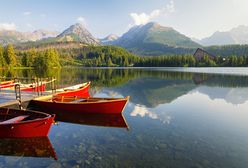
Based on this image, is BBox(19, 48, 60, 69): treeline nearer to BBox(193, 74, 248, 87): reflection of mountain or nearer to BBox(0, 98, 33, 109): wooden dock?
BBox(193, 74, 248, 87): reflection of mountain

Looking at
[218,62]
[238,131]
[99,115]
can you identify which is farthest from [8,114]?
[218,62]

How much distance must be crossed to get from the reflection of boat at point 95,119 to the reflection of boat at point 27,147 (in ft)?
18.9

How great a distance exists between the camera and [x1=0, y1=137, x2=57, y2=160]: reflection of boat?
538 inches

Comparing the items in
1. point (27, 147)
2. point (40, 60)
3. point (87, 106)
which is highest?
point (40, 60)

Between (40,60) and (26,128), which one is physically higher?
(40,60)

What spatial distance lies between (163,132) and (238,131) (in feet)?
23.4

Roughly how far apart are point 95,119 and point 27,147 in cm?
892

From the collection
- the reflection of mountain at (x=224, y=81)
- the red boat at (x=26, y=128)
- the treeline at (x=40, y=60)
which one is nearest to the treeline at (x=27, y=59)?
the treeline at (x=40, y=60)

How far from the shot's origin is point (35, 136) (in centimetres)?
1633

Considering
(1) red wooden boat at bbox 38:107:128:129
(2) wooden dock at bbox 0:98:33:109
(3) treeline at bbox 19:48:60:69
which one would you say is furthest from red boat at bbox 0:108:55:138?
(3) treeline at bbox 19:48:60:69

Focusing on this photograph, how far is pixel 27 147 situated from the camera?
1452 centimetres

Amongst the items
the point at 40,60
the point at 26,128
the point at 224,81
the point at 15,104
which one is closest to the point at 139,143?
the point at 26,128

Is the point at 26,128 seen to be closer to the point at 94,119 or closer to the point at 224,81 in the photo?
the point at 94,119

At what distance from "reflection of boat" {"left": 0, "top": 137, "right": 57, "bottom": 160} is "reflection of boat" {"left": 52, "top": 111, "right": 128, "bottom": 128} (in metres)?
5.76
